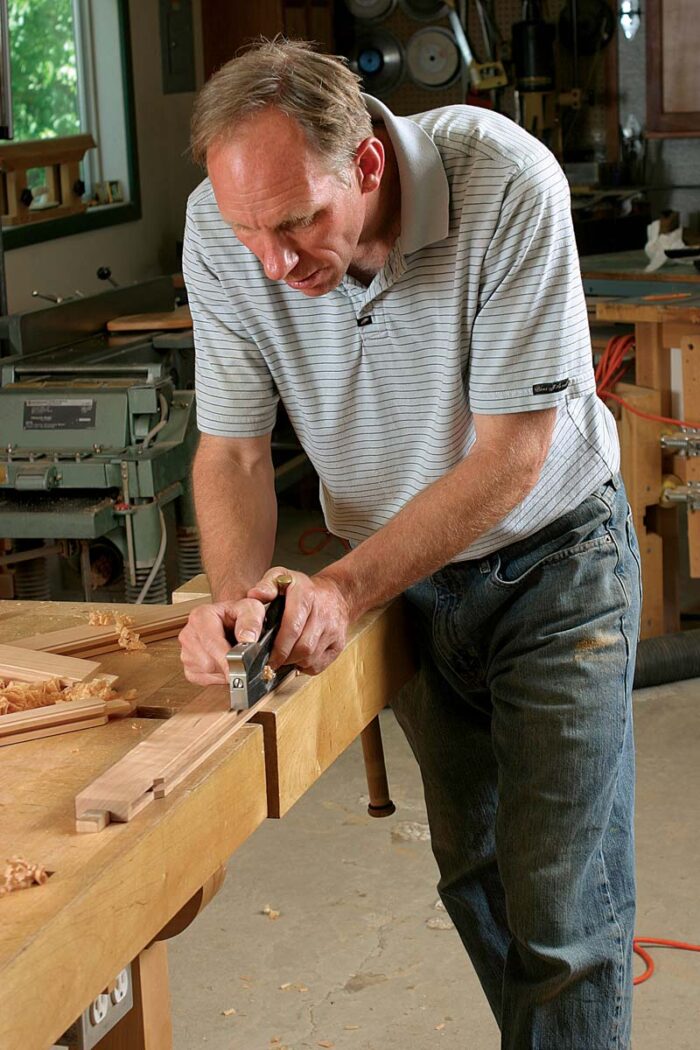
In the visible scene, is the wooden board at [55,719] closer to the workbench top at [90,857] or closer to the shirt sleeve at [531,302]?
the workbench top at [90,857]

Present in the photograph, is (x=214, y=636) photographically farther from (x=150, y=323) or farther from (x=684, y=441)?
(x=150, y=323)

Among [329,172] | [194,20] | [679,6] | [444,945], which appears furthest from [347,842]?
[194,20]

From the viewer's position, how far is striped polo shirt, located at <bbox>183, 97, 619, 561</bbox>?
149 cm

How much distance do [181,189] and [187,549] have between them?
115 inches

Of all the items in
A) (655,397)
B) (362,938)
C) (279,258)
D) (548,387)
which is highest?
(279,258)

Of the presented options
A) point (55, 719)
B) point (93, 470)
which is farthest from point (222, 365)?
point (93, 470)

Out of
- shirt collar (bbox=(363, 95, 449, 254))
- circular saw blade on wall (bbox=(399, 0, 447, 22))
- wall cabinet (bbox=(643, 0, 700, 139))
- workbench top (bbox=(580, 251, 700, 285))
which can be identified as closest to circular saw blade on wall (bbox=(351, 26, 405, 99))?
circular saw blade on wall (bbox=(399, 0, 447, 22))

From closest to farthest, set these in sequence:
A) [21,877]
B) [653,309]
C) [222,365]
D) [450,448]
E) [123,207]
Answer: [21,877] → [450,448] → [222,365] → [653,309] → [123,207]

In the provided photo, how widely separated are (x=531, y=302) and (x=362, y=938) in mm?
1451

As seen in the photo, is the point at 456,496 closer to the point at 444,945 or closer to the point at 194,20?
the point at 444,945

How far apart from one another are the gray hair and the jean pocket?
20.5 inches

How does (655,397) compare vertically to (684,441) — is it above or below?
above

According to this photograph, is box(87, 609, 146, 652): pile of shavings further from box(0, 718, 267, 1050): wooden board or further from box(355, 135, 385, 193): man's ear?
box(355, 135, 385, 193): man's ear

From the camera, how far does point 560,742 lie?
1.57 m
